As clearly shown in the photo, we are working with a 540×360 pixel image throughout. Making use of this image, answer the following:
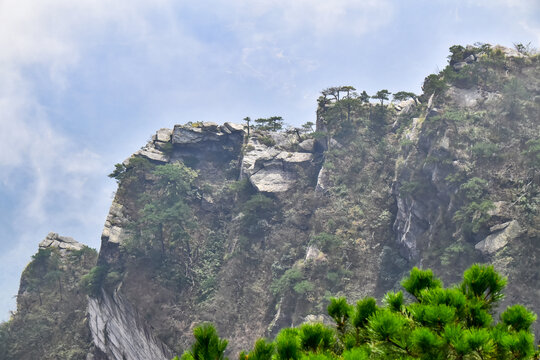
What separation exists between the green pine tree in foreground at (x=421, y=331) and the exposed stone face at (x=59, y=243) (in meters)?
45.5

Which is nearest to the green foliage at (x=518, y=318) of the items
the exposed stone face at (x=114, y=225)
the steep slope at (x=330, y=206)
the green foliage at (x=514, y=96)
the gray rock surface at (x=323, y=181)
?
the steep slope at (x=330, y=206)

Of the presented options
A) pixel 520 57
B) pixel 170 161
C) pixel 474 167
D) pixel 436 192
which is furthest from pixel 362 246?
pixel 170 161

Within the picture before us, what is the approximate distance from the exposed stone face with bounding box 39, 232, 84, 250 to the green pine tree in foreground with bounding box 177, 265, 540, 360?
4555 cm

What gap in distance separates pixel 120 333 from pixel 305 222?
21.1m

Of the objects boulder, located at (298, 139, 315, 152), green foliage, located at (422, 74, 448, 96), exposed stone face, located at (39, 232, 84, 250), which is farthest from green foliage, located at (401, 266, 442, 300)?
exposed stone face, located at (39, 232, 84, 250)

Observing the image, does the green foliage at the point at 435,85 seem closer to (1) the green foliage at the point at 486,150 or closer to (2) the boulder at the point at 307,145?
(1) the green foliage at the point at 486,150

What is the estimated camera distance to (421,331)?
12.4 feet

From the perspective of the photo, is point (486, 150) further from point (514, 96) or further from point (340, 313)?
point (340, 313)

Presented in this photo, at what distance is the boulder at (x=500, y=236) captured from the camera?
23.7 meters

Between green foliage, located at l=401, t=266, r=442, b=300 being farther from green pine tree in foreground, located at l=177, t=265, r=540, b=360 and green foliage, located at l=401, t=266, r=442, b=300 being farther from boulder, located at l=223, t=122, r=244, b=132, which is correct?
boulder, located at l=223, t=122, r=244, b=132

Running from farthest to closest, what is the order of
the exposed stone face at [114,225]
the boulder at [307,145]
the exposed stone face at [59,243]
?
the boulder at [307,145]
the exposed stone face at [59,243]
the exposed stone face at [114,225]

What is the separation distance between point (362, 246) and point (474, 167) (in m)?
11.5

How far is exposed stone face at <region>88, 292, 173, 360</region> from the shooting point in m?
33.0

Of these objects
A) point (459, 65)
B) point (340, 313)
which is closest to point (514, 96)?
point (459, 65)
